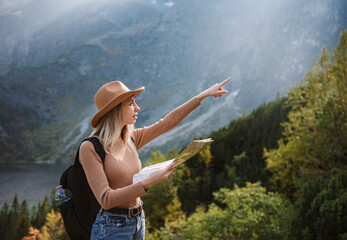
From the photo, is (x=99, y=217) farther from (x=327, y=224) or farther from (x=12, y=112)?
(x=12, y=112)

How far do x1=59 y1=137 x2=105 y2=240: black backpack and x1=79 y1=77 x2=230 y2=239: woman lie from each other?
0.07 metres

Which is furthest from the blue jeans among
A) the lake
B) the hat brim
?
the lake

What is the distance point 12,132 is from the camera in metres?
183

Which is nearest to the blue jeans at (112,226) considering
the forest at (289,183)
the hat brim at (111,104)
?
the hat brim at (111,104)

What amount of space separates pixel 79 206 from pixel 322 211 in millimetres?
8887

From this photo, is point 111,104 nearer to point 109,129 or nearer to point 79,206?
point 109,129

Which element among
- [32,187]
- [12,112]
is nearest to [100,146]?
[32,187]

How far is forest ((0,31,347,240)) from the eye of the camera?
9883 mm

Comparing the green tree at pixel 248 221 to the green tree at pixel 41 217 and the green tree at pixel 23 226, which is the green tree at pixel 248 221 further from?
the green tree at pixel 41 217

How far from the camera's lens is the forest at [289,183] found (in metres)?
9.88

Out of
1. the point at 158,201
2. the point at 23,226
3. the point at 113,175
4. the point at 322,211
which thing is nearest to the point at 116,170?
the point at 113,175

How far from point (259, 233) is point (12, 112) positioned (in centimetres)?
21824

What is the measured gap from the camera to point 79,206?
2291 millimetres

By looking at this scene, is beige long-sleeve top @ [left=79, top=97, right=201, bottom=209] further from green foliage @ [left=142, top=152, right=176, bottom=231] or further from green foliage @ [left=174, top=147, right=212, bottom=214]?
green foliage @ [left=174, top=147, right=212, bottom=214]
